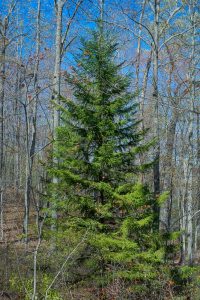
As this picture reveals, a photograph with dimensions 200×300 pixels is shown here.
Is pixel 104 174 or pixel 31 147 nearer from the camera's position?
pixel 104 174

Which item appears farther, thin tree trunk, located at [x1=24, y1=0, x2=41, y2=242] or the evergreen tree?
the evergreen tree

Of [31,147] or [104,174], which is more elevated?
[31,147]

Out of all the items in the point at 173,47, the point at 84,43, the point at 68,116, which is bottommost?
the point at 68,116

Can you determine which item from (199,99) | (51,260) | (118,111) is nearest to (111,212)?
(51,260)

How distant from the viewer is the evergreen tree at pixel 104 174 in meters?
7.86

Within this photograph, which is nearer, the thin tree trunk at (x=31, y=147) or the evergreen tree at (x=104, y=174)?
the thin tree trunk at (x=31, y=147)

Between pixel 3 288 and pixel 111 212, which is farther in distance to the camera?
pixel 111 212

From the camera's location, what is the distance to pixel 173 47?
53.5 feet

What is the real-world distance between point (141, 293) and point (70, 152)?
11.6ft

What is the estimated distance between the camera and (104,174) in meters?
8.79

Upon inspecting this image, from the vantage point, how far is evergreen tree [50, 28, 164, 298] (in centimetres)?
786

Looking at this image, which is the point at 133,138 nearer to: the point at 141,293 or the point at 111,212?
the point at 111,212

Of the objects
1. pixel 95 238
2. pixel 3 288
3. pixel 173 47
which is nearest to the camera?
pixel 3 288

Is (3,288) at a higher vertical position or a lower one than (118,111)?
lower
